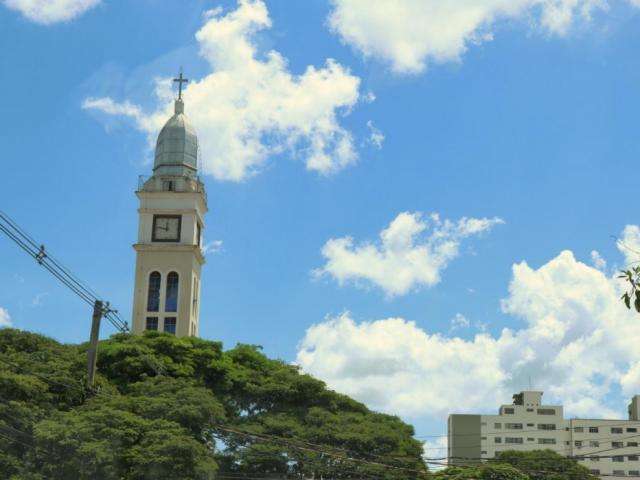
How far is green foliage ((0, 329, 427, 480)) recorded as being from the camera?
130 ft

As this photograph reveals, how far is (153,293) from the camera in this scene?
7819cm

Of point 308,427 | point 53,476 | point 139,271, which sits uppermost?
point 139,271

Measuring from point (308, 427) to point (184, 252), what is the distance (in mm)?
29491

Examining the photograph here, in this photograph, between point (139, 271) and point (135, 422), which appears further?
point (139, 271)

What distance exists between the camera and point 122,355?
5231 cm

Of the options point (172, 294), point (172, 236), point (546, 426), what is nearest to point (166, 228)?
point (172, 236)

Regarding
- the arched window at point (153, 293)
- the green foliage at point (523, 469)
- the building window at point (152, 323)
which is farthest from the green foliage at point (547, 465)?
the arched window at point (153, 293)

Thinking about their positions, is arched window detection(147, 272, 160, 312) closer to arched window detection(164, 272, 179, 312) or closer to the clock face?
arched window detection(164, 272, 179, 312)

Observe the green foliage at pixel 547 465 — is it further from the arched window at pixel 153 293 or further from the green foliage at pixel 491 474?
the arched window at pixel 153 293

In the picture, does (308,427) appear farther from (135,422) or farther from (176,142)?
(176,142)

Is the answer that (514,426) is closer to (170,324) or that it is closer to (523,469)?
(523,469)

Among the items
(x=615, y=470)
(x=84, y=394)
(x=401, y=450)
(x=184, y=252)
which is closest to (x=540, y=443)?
(x=615, y=470)

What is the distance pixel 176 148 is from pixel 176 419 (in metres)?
40.4

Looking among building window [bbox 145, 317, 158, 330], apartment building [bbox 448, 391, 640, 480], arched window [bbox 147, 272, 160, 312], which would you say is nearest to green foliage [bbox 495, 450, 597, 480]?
building window [bbox 145, 317, 158, 330]
